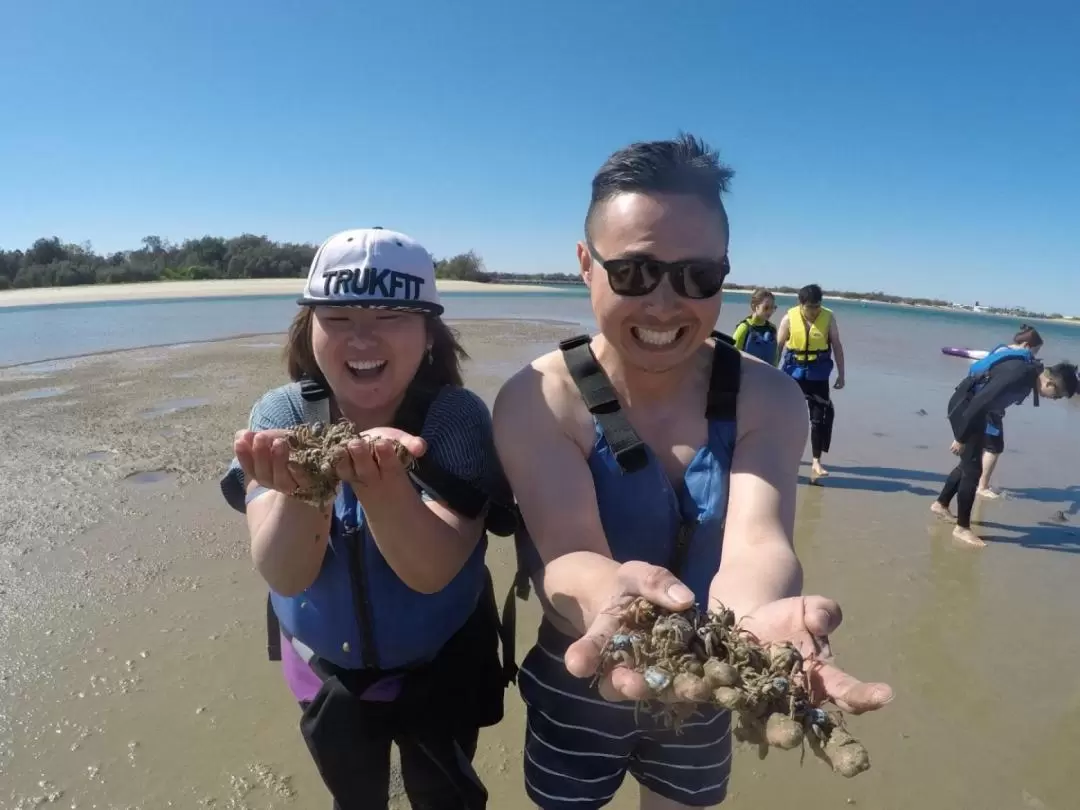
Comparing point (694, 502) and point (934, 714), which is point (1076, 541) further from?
point (694, 502)

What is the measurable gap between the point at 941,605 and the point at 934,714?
1496mm

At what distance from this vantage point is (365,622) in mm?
2270

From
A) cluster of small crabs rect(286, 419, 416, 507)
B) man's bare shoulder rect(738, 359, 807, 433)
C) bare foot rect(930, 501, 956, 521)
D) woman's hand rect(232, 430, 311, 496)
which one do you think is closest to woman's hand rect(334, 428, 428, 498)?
cluster of small crabs rect(286, 419, 416, 507)

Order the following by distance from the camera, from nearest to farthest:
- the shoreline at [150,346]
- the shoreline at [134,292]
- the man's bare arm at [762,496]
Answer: the man's bare arm at [762,496], the shoreline at [150,346], the shoreline at [134,292]

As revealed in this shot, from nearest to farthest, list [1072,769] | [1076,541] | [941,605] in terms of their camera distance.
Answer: [1072,769] < [941,605] < [1076,541]

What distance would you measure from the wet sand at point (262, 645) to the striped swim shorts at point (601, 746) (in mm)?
1190

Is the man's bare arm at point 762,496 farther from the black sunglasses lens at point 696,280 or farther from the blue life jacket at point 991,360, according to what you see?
the blue life jacket at point 991,360

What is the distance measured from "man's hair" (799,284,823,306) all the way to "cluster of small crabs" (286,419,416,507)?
7652 millimetres

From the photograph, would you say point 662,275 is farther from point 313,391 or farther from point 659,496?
point 313,391

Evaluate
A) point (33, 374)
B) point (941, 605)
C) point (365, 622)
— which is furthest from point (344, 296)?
point (33, 374)

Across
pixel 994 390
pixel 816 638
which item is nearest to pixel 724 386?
pixel 816 638

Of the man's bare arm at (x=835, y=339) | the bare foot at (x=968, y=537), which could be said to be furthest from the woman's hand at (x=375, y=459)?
the man's bare arm at (x=835, y=339)

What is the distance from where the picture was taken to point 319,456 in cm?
188

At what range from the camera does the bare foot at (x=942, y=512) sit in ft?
23.1
